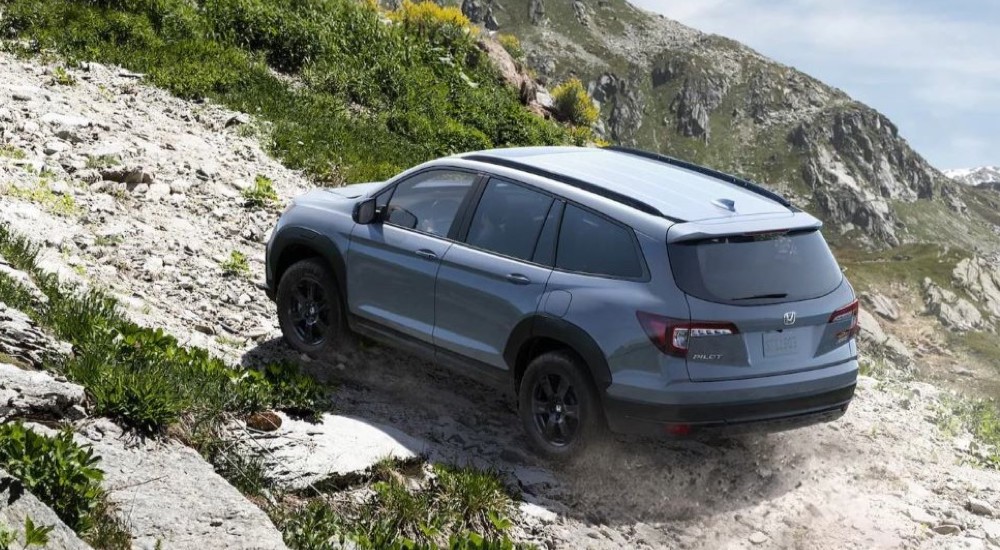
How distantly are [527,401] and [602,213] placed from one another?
4.31ft

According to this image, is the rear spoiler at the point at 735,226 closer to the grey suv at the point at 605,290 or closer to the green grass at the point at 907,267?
the grey suv at the point at 605,290

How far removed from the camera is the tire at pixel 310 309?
7.86 m

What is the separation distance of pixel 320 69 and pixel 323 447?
473 inches

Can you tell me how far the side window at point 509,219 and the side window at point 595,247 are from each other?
238mm

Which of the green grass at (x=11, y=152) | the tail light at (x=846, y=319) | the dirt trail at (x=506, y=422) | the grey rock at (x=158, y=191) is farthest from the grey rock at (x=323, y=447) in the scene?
the green grass at (x=11, y=152)

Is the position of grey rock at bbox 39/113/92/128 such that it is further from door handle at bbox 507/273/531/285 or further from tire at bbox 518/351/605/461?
tire at bbox 518/351/605/461

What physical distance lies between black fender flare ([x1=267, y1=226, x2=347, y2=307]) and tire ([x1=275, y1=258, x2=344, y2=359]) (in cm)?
11

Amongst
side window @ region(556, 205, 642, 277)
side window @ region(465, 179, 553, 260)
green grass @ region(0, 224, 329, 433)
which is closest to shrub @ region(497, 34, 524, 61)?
side window @ region(465, 179, 553, 260)

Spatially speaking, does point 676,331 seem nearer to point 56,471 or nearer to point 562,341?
point 562,341

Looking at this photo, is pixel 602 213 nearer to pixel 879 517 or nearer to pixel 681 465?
pixel 681 465

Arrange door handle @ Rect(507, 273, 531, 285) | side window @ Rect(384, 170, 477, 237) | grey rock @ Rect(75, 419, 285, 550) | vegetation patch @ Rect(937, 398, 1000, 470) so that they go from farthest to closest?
vegetation patch @ Rect(937, 398, 1000, 470)
side window @ Rect(384, 170, 477, 237)
door handle @ Rect(507, 273, 531, 285)
grey rock @ Rect(75, 419, 285, 550)

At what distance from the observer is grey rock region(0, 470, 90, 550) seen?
12.5 feet

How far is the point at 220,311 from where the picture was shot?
8.91m

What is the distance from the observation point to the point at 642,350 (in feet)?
19.1
